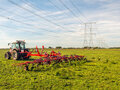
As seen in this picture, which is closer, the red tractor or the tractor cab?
the red tractor

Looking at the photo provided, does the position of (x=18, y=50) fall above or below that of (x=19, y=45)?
below

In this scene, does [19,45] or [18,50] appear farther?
[19,45]

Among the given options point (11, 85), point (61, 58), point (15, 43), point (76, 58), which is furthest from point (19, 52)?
point (11, 85)

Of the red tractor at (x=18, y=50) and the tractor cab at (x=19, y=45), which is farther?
the tractor cab at (x=19, y=45)

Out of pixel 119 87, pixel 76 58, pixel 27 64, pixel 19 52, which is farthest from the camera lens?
pixel 19 52

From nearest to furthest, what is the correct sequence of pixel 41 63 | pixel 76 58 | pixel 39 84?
pixel 39 84 < pixel 41 63 < pixel 76 58

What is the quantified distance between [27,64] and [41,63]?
4.39ft

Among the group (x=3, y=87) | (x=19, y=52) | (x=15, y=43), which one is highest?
(x=15, y=43)

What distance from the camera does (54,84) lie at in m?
5.62

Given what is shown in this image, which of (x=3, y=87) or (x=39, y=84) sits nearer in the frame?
(x=3, y=87)

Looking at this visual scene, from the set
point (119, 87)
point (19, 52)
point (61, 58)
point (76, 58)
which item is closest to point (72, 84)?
point (119, 87)

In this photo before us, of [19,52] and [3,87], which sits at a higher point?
[19,52]

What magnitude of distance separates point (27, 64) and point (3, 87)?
3.59 meters

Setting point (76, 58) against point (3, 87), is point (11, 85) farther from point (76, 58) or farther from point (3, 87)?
point (76, 58)
